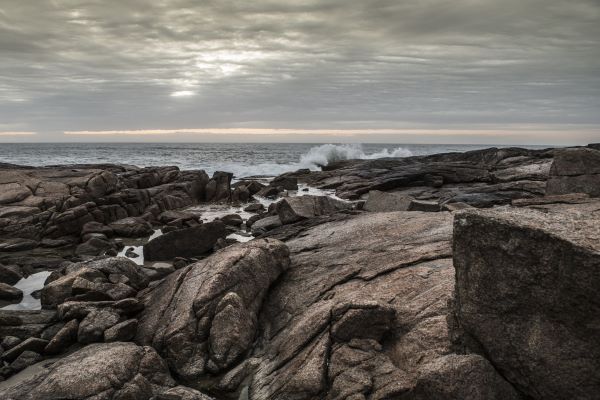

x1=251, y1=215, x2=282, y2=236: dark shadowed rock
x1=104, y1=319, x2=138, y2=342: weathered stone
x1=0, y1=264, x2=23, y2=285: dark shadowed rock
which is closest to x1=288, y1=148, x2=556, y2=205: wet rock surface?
x1=251, y1=215, x2=282, y2=236: dark shadowed rock

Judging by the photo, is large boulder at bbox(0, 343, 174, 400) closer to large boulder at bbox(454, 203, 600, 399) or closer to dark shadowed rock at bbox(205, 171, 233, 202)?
large boulder at bbox(454, 203, 600, 399)

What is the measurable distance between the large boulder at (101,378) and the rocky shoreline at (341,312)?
27 mm

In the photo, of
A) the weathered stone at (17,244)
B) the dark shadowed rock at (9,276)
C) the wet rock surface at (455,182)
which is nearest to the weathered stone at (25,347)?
the dark shadowed rock at (9,276)

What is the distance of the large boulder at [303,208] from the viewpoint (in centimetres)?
1886

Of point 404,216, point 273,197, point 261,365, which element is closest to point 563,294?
point 261,365

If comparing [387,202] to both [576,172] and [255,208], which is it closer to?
[576,172]

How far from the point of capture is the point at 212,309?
9.32 metres

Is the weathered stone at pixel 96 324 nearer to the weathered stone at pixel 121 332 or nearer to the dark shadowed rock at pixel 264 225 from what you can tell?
the weathered stone at pixel 121 332

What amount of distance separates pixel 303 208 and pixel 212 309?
1021cm

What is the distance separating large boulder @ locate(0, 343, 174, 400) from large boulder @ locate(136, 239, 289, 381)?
1.84 ft

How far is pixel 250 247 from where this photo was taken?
35.5 ft

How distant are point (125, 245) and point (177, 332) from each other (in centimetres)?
1200

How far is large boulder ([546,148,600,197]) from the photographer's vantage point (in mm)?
14789

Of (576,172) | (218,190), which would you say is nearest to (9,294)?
(576,172)
